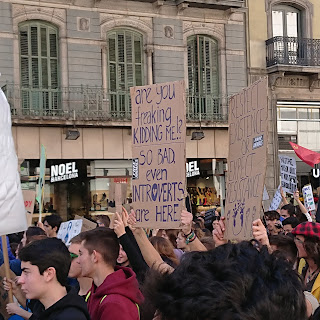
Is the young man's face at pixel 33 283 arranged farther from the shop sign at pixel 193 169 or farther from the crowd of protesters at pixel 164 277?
the shop sign at pixel 193 169

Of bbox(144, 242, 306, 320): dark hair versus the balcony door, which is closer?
bbox(144, 242, 306, 320): dark hair

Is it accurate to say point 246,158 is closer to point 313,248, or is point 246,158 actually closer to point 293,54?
point 313,248

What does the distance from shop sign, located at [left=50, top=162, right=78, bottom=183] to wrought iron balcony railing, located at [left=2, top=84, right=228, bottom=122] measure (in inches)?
55.5

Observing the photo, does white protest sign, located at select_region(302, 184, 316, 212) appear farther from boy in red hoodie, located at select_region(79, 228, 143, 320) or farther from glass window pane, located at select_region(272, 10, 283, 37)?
glass window pane, located at select_region(272, 10, 283, 37)

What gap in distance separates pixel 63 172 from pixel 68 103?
204 centimetres

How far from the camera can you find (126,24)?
23.0 metres

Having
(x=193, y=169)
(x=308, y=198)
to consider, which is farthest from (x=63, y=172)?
(x=308, y=198)

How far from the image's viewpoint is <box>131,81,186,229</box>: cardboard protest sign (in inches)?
228

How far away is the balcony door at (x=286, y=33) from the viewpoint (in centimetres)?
2469

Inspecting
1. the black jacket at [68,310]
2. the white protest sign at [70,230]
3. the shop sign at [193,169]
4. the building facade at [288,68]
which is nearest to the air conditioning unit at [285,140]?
the building facade at [288,68]

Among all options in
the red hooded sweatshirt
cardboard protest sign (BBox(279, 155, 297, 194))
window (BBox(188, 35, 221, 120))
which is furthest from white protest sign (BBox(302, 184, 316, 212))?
the red hooded sweatshirt

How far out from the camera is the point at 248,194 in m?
5.28

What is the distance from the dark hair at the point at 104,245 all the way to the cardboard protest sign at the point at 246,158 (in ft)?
3.04

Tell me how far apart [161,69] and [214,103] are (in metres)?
2.18
